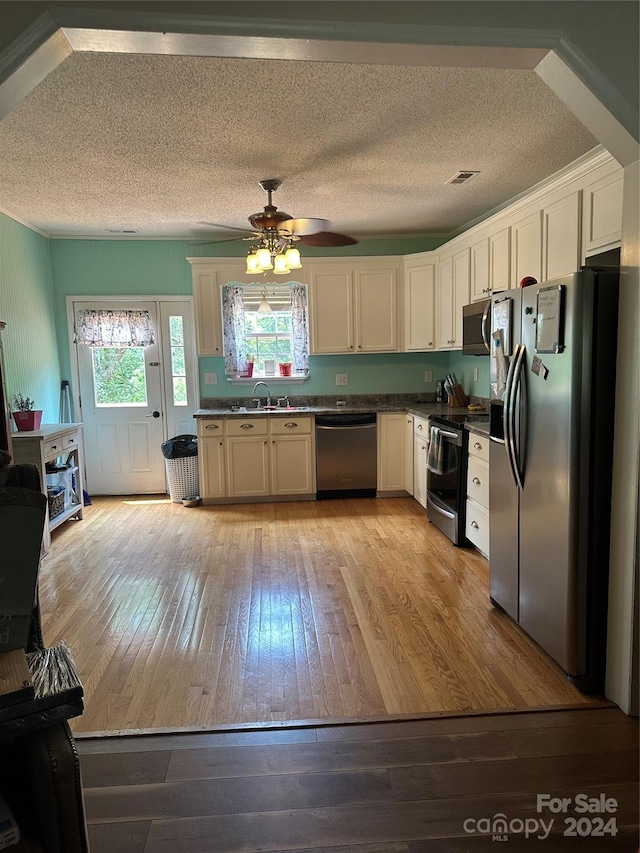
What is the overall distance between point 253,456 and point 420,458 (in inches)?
62.9

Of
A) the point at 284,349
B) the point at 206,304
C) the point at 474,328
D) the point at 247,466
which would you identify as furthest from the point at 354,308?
the point at 247,466

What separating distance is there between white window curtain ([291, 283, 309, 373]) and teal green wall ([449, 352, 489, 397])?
1584 millimetres

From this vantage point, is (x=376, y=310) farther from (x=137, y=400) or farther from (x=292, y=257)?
(x=137, y=400)

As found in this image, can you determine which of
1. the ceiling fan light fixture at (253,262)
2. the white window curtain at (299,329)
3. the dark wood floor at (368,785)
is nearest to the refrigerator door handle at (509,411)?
the dark wood floor at (368,785)

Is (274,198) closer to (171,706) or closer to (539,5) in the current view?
(539,5)

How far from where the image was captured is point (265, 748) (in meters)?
1.90

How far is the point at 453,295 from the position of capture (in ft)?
15.8

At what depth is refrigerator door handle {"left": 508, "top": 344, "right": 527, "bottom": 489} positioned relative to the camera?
8.16 feet

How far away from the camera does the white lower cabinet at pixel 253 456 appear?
16.9ft

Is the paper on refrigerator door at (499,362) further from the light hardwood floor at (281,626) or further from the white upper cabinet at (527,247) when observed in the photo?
the light hardwood floor at (281,626)

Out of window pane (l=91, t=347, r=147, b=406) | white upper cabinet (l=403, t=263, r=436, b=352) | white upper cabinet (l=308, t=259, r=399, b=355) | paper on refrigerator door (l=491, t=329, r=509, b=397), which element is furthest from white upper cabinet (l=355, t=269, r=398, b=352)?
paper on refrigerator door (l=491, t=329, r=509, b=397)

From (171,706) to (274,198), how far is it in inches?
142

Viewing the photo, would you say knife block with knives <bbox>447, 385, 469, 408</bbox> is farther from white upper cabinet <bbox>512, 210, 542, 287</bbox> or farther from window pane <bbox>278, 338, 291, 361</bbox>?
window pane <bbox>278, 338, 291, 361</bbox>

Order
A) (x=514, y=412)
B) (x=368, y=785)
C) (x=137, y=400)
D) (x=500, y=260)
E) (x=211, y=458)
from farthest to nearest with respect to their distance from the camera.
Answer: (x=137, y=400)
(x=211, y=458)
(x=500, y=260)
(x=514, y=412)
(x=368, y=785)
